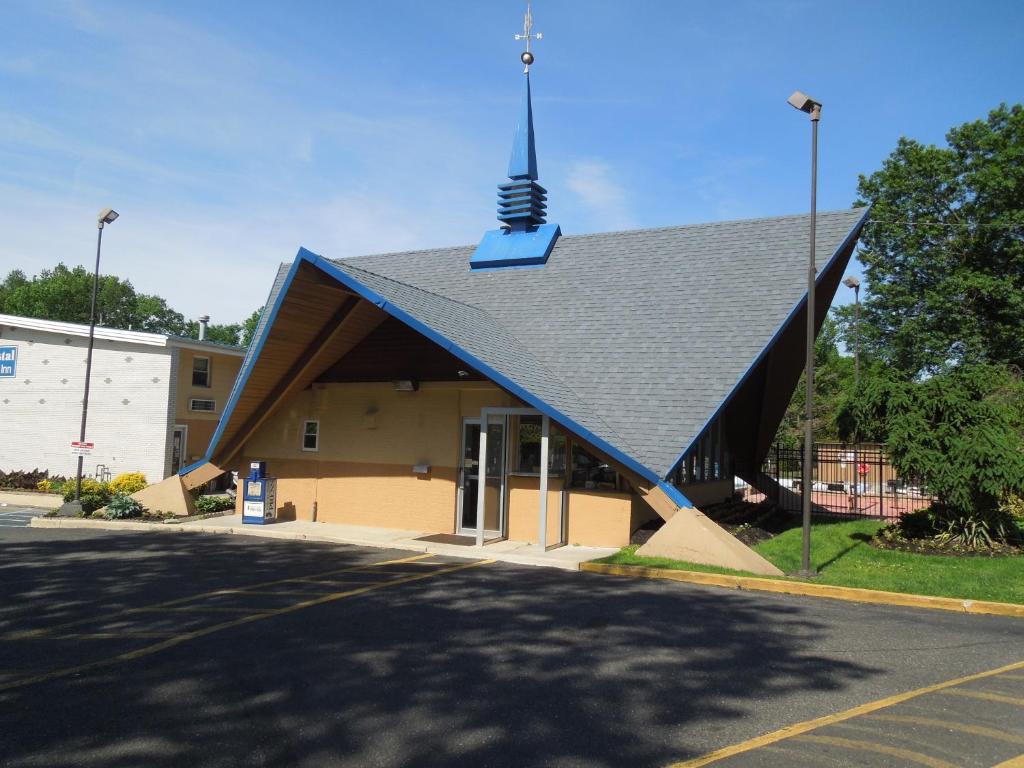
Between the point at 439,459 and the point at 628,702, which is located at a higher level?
the point at 439,459

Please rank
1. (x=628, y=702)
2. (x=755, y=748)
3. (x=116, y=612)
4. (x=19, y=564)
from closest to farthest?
(x=755, y=748) < (x=628, y=702) < (x=116, y=612) < (x=19, y=564)

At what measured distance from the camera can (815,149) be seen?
12227 millimetres

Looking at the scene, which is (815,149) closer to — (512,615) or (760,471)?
(512,615)

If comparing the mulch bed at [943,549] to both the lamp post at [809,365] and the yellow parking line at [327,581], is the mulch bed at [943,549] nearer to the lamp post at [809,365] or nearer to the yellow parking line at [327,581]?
the lamp post at [809,365]

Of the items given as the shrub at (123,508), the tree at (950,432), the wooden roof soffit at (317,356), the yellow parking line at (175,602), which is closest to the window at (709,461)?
the tree at (950,432)

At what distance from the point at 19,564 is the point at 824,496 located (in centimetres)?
2324

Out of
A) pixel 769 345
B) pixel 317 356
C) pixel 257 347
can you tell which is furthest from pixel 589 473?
pixel 257 347

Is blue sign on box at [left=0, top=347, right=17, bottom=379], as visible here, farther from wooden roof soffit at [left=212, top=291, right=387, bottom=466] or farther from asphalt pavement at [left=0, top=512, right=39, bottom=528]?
wooden roof soffit at [left=212, top=291, right=387, bottom=466]

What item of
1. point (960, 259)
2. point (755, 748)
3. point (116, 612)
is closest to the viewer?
point (755, 748)

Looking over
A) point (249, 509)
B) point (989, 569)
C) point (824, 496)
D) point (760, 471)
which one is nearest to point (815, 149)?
point (989, 569)

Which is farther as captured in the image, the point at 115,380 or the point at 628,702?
the point at 115,380

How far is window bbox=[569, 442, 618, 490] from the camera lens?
14.3 m

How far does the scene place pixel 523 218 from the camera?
2188 cm

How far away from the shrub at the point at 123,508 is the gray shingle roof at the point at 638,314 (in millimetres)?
7606
